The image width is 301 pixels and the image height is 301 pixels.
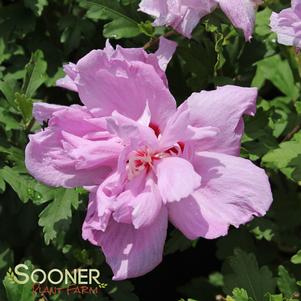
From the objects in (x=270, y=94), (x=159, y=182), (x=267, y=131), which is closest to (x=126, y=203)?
(x=159, y=182)

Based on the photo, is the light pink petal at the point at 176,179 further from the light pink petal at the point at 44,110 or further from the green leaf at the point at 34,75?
the green leaf at the point at 34,75

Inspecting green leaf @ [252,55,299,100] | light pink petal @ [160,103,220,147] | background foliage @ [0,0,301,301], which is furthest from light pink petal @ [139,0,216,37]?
green leaf @ [252,55,299,100]

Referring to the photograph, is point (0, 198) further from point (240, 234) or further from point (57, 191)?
point (240, 234)

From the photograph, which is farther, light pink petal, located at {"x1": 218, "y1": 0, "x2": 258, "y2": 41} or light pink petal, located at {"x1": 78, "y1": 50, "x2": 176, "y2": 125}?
light pink petal, located at {"x1": 218, "y1": 0, "x2": 258, "y2": 41}

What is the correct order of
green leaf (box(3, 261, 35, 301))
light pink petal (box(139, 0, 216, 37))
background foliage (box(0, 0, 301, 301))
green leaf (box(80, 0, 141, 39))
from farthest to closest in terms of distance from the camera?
green leaf (box(80, 0, 141, 39)) → background foliage (box(0, 0, 301, 301)) → green leaf (box(3, 261, 35, 301)) → light pink petal (box(139, 0, 216, 37))

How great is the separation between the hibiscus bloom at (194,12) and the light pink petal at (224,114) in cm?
19

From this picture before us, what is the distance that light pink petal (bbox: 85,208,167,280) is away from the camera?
1.25m

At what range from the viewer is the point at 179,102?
1798 millimetres

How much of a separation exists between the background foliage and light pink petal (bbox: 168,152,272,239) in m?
0.28

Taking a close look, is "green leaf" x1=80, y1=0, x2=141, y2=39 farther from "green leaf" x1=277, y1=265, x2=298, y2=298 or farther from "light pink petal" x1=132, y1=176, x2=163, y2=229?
"green leaf" x1=277, y1=265, x2=298, y2=298

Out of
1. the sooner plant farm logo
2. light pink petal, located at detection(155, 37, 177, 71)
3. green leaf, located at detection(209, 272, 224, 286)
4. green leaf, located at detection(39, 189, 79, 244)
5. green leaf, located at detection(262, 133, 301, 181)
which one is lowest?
green leaf, located at detection(209, 272, 224, 286)

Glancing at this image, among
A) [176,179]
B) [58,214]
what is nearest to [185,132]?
[176,179]

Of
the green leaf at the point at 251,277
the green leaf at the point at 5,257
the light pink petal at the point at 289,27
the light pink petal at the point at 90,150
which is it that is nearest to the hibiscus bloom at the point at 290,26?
the light pink petal at the point at 289,27

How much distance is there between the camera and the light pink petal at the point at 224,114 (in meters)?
1.28
